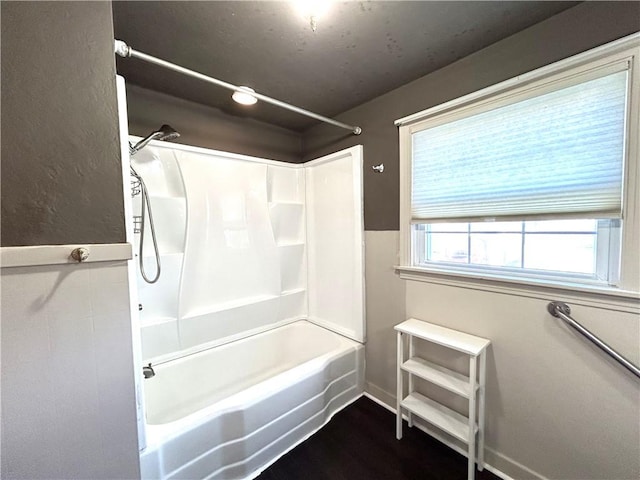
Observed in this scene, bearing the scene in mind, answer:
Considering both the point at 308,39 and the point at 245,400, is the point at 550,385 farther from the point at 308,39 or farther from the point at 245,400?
the point at 308,39

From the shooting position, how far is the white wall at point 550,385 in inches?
42.8

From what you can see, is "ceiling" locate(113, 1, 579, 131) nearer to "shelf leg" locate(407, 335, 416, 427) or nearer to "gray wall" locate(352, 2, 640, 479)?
"gray wall" locate(352, 2, 640, 479)

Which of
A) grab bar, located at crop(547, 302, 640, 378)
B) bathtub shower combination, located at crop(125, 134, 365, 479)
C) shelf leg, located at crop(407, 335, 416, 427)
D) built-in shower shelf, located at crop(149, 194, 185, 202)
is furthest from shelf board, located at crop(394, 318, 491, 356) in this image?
built-in shower shelf, located at crop(149, 194, 185, 202)

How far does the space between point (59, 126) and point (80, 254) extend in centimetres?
44

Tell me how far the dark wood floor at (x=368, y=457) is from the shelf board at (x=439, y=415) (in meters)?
0.20

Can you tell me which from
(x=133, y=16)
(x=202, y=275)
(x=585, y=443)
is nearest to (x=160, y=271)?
(x=202, y=275)

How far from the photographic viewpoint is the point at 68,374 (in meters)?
0.89

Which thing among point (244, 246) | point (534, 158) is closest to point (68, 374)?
point (244, 246)

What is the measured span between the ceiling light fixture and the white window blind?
939mm

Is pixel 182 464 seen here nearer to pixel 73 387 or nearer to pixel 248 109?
pixel 73 387

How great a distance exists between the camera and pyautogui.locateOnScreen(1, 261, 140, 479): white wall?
0.81 m

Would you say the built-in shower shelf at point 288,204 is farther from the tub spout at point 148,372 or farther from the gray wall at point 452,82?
the tub spout at point 148,372

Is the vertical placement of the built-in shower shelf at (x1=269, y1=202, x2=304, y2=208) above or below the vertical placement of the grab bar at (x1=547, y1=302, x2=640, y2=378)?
above

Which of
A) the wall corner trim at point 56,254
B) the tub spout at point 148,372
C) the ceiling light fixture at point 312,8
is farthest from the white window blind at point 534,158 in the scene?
the tub spout at point 148,372
